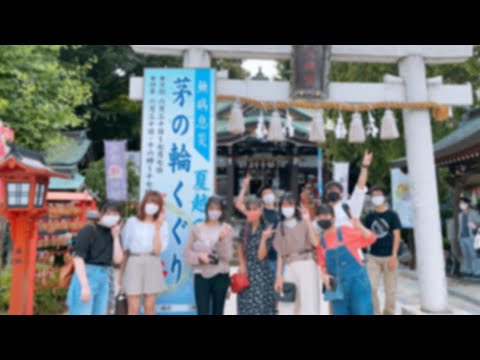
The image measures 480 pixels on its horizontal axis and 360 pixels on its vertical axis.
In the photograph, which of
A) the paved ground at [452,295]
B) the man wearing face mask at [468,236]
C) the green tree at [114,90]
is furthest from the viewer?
the green tree at [114,90]

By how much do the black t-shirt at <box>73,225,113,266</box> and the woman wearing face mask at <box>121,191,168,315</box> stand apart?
0.55 ft

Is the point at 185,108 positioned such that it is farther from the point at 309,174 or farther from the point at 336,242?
the point at 309,174

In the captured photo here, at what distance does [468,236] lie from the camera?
8156mm

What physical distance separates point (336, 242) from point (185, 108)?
8.57ft

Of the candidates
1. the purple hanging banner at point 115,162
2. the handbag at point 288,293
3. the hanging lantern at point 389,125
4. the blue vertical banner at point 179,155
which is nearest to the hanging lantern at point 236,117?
the blue vertical banner at point 179,155

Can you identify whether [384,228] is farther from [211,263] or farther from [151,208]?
[151,208]

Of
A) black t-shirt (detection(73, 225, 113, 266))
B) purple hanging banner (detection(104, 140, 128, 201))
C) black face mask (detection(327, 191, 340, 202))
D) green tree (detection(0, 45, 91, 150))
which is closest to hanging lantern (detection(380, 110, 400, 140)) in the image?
black face mask (detection(327, 191, 340, 202))

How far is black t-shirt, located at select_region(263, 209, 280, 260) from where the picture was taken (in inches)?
150

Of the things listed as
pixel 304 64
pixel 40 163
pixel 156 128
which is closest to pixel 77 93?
pixel 40 163

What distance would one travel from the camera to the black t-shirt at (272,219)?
381 cm

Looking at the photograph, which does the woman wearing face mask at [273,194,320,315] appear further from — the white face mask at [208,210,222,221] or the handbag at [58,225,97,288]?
the handbag at [58,225,97,288]

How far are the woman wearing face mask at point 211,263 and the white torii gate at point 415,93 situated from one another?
233cm

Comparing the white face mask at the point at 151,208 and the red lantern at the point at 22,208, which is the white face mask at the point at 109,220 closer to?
the white face mask at the point at 151,208

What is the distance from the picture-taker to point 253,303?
3.59 metres
